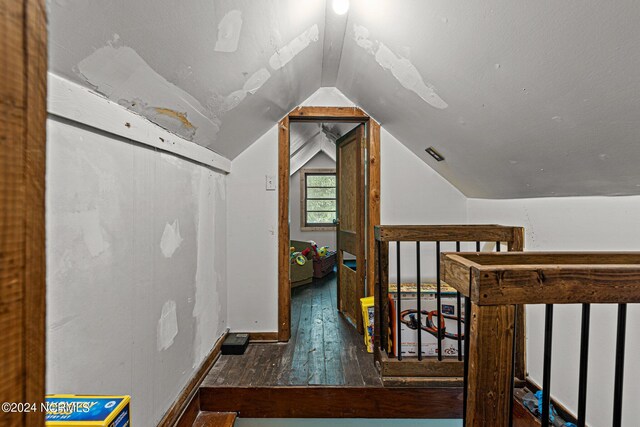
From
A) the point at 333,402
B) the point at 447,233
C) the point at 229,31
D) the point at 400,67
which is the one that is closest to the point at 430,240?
the point at 447,233

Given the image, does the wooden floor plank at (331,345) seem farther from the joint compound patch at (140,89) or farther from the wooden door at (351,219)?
the joint compound patch at (140,89)

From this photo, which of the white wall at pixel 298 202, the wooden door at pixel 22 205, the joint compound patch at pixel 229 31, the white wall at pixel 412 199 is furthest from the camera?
the white wall at pixel 298 202

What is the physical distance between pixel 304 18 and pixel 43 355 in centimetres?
167

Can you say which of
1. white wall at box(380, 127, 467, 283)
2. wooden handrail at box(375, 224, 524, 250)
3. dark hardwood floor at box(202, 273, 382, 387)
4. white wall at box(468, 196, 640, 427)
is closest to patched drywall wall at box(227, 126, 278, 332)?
dark hardwood floor at box(202, 273, 382, 387)

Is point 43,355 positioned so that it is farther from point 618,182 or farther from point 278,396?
point 618,182

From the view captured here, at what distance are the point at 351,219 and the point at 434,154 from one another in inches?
39.5

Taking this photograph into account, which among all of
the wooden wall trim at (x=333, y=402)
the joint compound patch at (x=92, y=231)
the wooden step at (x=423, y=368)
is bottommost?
the wooden wall trim at (x=333, y=402)

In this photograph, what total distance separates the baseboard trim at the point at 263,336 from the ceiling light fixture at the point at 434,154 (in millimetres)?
1936

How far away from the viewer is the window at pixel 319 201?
6.17 meters

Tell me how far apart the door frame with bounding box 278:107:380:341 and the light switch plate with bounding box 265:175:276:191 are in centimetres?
5

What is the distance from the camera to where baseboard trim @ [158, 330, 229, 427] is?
153 centimetres

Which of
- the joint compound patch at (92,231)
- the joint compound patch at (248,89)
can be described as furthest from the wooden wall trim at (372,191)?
the joint compound patch at (92,231)

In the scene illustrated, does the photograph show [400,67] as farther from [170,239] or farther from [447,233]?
[170,239]

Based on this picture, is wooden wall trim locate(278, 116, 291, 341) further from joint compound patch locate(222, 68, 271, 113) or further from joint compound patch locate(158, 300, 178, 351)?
joint compound patch locate(158, 300, 178, 351)
